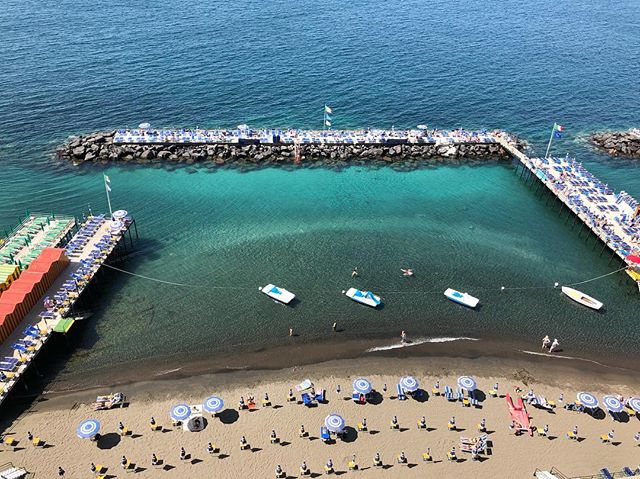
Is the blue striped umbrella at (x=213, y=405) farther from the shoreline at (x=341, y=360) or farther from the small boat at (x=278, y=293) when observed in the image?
the small boat at (x=278, y=293)

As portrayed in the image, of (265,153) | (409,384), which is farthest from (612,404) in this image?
(265,153)

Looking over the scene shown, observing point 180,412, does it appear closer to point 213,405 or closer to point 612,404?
point 213,405

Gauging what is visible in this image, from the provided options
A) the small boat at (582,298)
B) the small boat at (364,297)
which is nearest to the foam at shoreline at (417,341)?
the small boat at (364,297)

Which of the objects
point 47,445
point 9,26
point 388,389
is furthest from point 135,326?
point 9,26

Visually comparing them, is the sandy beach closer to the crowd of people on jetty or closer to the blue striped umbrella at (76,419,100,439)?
the blue striped umbrella at (76,419,100,439)

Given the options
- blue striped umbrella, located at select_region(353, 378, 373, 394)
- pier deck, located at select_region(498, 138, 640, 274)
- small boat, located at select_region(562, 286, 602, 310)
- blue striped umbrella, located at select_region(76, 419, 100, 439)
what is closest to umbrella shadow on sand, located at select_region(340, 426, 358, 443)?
blue striped umbrella, located at select_region(353, 378, 373, 394)
